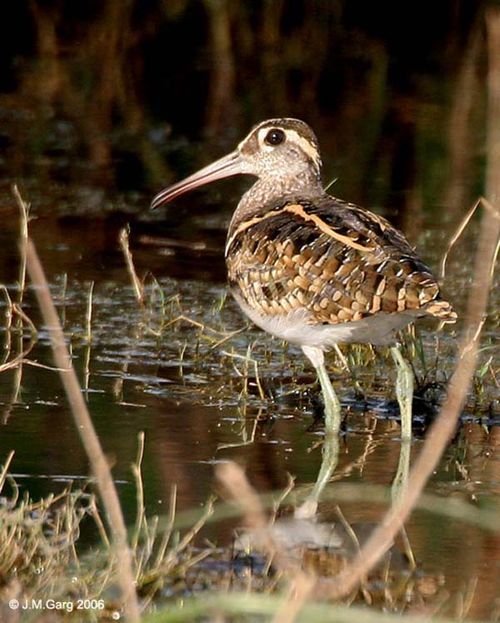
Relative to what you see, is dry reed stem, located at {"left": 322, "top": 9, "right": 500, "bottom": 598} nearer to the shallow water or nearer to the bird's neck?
the shallow water

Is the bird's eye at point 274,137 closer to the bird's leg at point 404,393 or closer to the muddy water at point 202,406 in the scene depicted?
the muddy water at point 202,406

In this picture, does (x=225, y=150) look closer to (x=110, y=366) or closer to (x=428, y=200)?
(x=428, y=200)

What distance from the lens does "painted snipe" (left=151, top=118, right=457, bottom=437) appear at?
18.4ft

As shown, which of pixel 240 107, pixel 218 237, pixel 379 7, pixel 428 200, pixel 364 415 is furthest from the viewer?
pixel 379 7

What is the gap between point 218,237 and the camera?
8.94 meters

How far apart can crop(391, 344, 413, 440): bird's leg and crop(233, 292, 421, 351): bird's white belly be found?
11 centimetres

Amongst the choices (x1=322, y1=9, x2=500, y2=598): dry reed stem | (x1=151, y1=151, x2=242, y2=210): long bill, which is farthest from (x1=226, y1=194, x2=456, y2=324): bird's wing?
Answer: (x1=322, y1=9, x2=500, y2=598): dry reed stem

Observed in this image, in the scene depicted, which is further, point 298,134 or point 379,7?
point 379,7

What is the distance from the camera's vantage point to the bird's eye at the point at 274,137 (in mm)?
6801

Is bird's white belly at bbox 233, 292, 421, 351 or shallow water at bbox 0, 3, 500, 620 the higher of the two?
bird's white belly at bbox 233, 292, 421, 351

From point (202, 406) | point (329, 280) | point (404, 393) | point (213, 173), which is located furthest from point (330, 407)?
point (213, 173)

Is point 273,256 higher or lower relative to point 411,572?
higher

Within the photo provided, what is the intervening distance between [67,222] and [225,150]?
1.84m

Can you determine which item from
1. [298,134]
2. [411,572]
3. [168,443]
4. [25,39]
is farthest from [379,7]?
[411,572]
